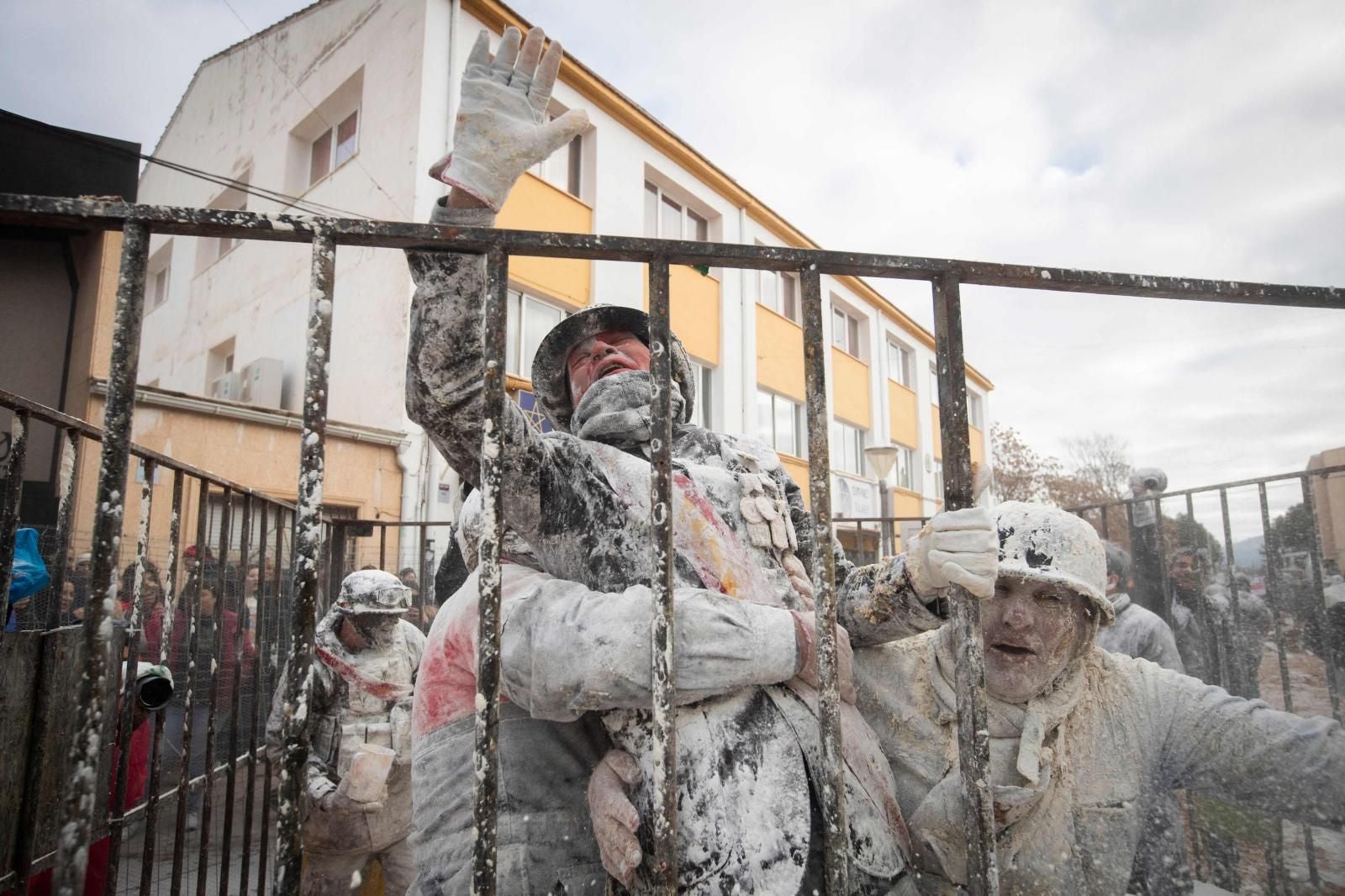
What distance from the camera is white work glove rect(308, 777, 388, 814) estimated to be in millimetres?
4594

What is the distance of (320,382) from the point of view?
1264mm

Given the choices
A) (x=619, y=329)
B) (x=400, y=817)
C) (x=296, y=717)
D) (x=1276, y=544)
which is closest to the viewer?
(x=296, y=717)

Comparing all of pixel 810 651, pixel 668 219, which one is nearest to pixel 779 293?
pixel 668 219

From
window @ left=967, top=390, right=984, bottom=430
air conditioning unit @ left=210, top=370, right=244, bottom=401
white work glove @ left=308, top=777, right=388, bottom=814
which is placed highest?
window @ left=967, top=390, right=984, bottom=430

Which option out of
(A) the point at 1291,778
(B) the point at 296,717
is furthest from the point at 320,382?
(A) the point at 1291,778

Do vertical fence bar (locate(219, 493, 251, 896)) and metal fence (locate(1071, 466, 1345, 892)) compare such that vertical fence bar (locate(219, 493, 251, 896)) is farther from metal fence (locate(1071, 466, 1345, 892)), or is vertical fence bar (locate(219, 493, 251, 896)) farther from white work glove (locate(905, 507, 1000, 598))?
metal fence (locate(1071, 466, 1345, 892))

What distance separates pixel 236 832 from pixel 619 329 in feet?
20.9

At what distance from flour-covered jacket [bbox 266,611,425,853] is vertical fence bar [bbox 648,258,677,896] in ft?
12.9

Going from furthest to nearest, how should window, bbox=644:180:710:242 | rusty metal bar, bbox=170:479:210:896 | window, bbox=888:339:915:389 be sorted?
window, bbox=888:339:915:389, window, bbox=644:180:710:242, rusty metal bar, bbox=170:479:210:896

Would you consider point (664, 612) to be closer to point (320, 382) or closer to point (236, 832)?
point (320, 382)

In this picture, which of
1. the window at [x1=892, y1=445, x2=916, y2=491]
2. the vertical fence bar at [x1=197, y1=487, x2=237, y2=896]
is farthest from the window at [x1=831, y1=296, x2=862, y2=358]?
the vertical fence bar at [x1=197, y1=487, x2=237, y2=896]

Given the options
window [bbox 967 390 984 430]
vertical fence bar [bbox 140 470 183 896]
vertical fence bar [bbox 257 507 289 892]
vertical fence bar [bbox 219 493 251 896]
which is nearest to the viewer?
vertical fence bar [bbox 140 470 183 896]

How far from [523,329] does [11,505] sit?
8.44 meters

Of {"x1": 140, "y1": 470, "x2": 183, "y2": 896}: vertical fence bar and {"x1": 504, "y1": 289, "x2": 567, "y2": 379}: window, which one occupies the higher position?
{"x1": 504, "y1": 289, "x2": 567, "y2": 379}: window
